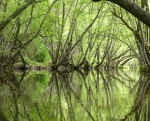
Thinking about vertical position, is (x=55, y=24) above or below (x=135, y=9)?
above

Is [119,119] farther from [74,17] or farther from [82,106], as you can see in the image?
[74,17]

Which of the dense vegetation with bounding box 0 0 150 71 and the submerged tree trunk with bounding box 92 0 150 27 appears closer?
the submerged tree trunk with bounding box 92 0 150 27

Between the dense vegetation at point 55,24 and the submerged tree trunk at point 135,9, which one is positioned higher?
the dense vegetation at point 55,24

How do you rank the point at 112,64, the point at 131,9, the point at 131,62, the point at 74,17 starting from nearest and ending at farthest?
the point at 131,9 < the point at 74,17 < the point at 112,64 < the point at 131,62

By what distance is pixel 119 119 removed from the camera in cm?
459

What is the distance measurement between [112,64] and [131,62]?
31.2 meters

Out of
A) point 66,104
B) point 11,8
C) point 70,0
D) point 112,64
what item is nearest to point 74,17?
point 70,0

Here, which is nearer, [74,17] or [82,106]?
[82,106]

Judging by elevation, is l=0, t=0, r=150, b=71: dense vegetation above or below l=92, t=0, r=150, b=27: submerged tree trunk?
above

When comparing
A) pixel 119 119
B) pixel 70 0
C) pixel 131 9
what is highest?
pixel 70 0

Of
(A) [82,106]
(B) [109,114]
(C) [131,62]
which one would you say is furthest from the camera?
(C) [131,62]

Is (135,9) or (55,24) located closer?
(135,9)

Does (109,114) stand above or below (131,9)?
below

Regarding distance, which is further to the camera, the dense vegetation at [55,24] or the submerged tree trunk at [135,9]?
the dense vegetation at [55,24]
